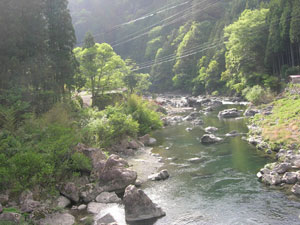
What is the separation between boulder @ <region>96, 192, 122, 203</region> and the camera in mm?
14065

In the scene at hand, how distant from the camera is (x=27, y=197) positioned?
1289 cm

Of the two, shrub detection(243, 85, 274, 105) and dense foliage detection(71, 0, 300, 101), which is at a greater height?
dense foliage detection(71, 0, 300, 101)

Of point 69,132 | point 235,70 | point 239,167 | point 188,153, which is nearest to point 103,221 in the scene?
point 69,132

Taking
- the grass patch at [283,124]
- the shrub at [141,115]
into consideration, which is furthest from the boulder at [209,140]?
the shrub at [141,115]

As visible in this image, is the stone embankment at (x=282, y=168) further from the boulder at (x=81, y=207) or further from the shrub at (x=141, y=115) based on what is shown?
the shrub at (x=141, y=115)

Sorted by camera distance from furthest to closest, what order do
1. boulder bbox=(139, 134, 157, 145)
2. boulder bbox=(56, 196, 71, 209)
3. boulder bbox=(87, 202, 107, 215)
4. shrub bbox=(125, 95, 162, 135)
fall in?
shrub bbox=(125, 95, 162, 135) < boulder bbox=(139, 134, 157, 145) < boulder bbox=(56, 196, 71, 209) < boulder bbox=(87, 202, 107, 215)

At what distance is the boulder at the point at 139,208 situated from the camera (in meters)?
12.1

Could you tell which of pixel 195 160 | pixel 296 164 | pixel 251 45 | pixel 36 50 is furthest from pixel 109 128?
pixel 251 45

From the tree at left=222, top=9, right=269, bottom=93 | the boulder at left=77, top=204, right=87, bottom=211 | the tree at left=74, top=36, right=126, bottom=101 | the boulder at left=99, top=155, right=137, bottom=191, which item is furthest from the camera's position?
the tree at left=222, top=9, right=269, bottom=93

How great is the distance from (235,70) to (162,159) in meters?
42.8

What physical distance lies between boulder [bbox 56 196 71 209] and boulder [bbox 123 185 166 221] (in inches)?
123

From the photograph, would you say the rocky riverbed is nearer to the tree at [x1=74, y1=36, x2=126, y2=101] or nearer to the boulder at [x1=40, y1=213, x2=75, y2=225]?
the boulder at [x1=40, y1=213, x2=75, y2=225]

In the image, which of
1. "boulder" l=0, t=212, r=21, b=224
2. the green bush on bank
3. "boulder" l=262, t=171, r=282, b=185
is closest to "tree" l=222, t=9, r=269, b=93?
the green bush on bank

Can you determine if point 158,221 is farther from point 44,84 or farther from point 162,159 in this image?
point 44,84
